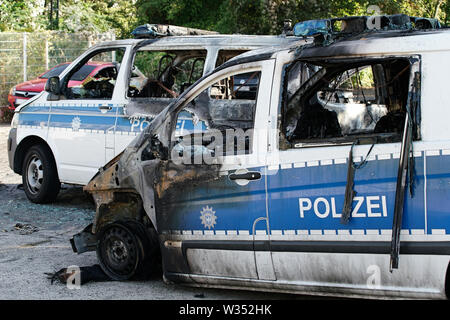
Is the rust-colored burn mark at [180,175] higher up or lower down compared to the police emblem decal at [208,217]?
higher up

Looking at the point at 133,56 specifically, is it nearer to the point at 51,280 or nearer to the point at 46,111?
the point at 46,111

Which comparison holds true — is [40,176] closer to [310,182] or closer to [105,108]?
[105,108]

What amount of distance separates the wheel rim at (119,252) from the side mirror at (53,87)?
3.54 m

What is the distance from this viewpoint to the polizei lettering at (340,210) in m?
4.29

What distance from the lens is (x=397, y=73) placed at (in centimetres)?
505

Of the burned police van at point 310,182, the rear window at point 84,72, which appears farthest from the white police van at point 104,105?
→ the rear window at point 84,72

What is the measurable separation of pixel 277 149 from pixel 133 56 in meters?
3.97

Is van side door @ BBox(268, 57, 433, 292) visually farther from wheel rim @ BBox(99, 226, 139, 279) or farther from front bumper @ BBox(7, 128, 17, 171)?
front bumper @ BBox(7, 128, 17, 171)

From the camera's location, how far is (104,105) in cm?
843

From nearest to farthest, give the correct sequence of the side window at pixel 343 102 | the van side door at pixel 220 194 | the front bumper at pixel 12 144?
the side window at pixel 343 102 < the van side door at pixel 220 194 < the front bumper at pixel 12 144

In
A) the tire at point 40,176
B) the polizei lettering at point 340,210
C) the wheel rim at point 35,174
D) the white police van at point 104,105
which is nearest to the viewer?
the polizei lettering at point 340,210

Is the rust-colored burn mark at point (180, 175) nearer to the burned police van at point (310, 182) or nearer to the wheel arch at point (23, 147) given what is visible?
the burned police van at point (310, 182)

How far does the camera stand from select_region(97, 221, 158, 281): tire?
→ 18.6ft
